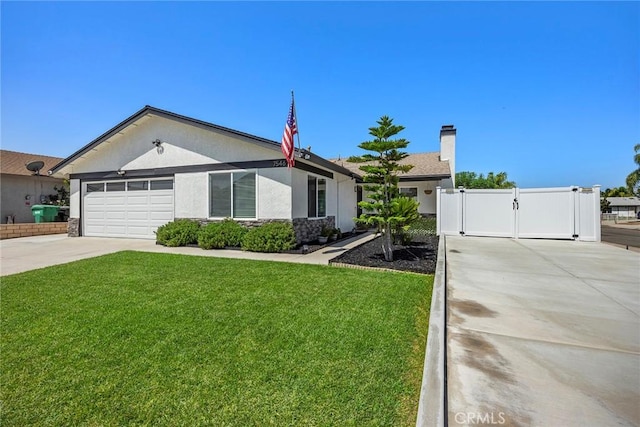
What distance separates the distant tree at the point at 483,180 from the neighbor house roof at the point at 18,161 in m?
40.1

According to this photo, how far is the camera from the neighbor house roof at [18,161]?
16922 millimetres

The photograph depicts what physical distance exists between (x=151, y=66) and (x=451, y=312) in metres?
11.8

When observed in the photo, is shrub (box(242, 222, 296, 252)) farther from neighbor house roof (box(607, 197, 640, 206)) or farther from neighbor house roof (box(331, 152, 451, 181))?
neighbor house roof (box(607, 197, 640, 206))

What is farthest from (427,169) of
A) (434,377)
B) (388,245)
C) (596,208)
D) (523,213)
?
(434,377)

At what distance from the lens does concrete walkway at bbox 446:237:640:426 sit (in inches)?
80.5

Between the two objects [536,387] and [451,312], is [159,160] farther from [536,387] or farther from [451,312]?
[536,387]

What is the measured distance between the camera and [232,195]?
10.3 m

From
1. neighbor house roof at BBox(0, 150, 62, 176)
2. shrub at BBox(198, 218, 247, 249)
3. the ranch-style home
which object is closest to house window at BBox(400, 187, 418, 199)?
the ranch-style home

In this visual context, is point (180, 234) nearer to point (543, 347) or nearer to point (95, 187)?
point (95, 187)

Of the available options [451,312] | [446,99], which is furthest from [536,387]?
[446,99]

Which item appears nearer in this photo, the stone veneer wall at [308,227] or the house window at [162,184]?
the stone veneer wall at [308,227]

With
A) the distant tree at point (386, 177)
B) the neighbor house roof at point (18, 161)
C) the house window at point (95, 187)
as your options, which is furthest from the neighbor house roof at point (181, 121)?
the neighbor house roof at point (18, 161)

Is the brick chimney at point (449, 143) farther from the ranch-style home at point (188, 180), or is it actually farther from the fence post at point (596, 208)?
the fence post at point (596, 208)

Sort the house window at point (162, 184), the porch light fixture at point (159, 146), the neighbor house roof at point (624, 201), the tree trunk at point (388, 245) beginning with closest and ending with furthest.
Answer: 1. the tree trunk at point (388, 245)
2. the porch light fixture at point (159, 146)
3. the house window at point (162, 184)
4. the neighbor house roof at point (624, 201)
